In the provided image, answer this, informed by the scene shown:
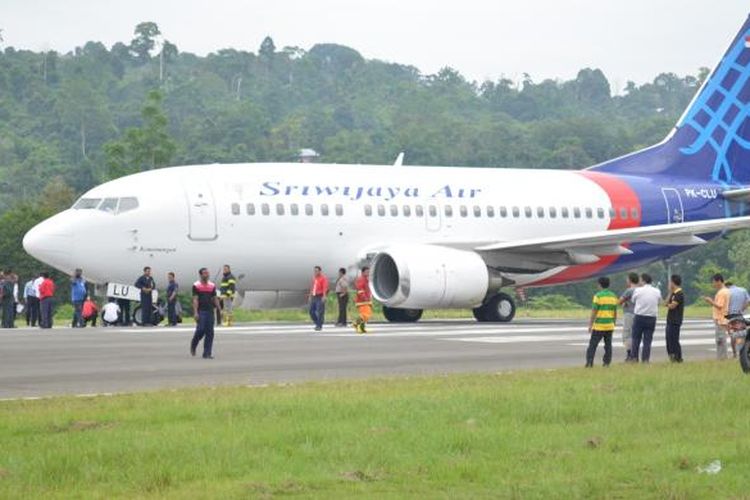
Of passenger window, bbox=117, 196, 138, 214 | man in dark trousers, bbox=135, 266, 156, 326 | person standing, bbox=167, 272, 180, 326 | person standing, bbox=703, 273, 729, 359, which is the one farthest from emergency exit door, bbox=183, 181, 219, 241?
person standing, bbox=703, 273, 729, 359

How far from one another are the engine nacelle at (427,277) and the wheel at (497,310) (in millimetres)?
1333

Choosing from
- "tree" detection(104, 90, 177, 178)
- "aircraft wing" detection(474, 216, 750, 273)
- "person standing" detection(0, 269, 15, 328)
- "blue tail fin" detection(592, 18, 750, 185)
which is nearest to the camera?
"person standing" detection(0, 269, 15, 328)

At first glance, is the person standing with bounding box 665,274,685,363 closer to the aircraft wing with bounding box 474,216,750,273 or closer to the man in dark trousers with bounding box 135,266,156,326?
the aircraft wing with bounding box 474,216,750,273

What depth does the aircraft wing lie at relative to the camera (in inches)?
1582

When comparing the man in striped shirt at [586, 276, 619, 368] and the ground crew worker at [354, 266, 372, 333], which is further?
the ground crew worker at [354, 266, 372, 333]

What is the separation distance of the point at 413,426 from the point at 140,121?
18505cm

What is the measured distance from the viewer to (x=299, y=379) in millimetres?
22172

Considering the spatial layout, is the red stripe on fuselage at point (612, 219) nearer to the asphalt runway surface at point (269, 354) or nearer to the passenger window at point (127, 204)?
the asphalt runway surface at point (269, 354)

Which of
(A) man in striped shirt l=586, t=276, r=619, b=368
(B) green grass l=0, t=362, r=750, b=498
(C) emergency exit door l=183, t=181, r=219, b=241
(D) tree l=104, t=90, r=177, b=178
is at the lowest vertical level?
(B) green grass l=0, t=362, r=750, b=498

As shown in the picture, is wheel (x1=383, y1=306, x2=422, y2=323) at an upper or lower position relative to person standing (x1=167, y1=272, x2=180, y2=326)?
lower

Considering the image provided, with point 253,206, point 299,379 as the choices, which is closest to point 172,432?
point 299,379

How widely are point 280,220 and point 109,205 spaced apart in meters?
3.95

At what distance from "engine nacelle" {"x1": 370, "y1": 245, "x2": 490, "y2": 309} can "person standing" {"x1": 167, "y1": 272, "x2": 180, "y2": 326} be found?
4490 mm

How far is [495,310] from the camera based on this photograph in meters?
41.4
